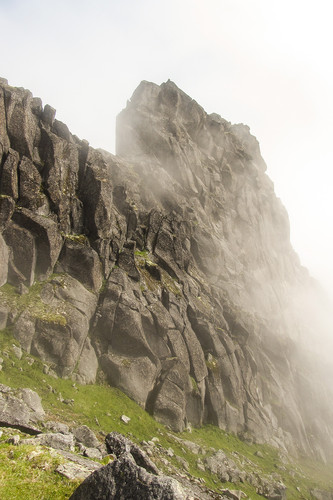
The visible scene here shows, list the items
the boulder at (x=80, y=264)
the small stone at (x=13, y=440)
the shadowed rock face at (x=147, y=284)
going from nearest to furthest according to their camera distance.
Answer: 1. the small stone at (x=13, y=440)
2. the shadowed rock face at (x=147, y=284)
3. the boulder at (x=80, y=264)

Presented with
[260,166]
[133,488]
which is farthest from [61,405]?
[260,166]

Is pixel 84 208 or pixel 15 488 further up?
pixel 84 208

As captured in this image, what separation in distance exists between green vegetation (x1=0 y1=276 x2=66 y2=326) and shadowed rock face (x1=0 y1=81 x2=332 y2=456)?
830 mm

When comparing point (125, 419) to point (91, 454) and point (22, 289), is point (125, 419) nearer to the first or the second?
point (91, 454)

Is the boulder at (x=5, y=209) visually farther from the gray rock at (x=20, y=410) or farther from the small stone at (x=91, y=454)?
the small stone at (x=91, y=454)

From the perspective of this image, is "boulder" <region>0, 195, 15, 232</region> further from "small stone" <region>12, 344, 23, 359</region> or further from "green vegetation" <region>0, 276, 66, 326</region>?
"small stone" <region>12, 344, 23, 359</region>

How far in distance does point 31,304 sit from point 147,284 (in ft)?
70.7

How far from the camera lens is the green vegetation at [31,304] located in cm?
3812

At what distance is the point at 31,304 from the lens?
39.3m

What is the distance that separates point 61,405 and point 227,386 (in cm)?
3500

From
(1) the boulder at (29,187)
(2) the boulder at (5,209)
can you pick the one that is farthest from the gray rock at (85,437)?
(1) the boulder at (29,187)

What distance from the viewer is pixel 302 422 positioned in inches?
2906

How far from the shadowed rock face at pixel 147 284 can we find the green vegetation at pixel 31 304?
0.83 meters

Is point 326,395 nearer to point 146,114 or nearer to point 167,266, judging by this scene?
point 167,266
